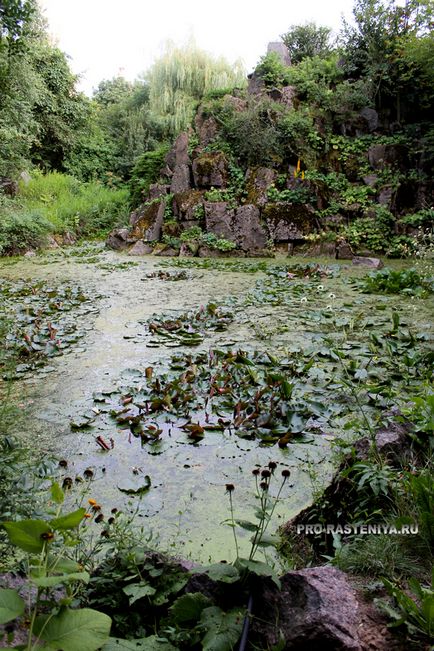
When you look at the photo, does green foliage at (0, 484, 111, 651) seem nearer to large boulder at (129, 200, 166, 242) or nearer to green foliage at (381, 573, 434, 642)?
green foliage at (381, 573, 434, 642)

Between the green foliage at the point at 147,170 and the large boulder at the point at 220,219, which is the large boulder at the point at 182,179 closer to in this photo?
the large boulder at the point at 220,219

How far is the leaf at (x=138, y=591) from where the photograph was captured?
130 cm

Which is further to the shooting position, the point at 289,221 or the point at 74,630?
the point at 289,221

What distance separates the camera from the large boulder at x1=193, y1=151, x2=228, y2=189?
1239 centimetres

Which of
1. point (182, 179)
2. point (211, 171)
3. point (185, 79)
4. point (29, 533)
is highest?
point (185, 79)

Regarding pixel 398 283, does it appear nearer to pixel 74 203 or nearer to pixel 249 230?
pixel 249 230

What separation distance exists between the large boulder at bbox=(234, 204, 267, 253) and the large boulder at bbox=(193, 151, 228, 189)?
1319mm

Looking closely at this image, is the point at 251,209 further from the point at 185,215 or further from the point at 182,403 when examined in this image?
the point at 182,403

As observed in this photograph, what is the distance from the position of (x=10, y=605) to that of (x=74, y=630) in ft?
0.43

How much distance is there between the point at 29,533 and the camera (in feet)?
3.13

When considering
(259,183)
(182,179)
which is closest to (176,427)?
(259,183)

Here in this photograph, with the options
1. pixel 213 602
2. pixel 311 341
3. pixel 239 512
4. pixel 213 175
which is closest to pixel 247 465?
pixel 239 512

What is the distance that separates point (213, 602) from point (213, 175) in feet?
39.7

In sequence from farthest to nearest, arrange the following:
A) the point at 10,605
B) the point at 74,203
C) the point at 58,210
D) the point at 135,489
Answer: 1. the point at 74,203
2. the point at 58,210
3. the point at 135,489
4. the point at 10,605
